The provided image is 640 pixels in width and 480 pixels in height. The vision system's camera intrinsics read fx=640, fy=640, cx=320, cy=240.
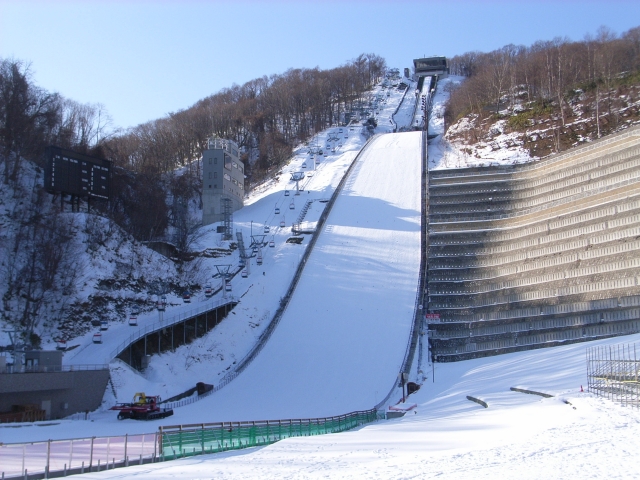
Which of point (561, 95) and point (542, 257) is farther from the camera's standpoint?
point (561, 95)

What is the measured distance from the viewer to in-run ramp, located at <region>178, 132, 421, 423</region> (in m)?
26.1

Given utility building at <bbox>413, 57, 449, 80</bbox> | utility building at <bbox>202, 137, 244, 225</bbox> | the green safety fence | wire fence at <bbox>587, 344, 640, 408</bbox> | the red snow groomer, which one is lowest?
the red snow groomer

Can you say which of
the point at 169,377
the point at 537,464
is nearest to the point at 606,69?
the point at 169,377

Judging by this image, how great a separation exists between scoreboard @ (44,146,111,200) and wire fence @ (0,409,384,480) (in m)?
23.5

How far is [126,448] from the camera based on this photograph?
1245 centimetres

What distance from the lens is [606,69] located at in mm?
68000

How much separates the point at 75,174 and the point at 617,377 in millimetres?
29858

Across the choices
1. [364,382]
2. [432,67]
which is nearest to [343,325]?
[364,382]

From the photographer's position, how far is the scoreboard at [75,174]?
115ft

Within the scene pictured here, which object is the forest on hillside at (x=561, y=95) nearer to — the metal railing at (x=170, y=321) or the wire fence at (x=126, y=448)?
the metal railing at (x=170, y=321)

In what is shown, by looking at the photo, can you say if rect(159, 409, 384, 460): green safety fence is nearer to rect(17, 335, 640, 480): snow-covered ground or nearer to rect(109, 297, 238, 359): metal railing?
rect(17, 335, 640, 480): snow-covered ground

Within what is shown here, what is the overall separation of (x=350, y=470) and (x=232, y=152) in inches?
1998

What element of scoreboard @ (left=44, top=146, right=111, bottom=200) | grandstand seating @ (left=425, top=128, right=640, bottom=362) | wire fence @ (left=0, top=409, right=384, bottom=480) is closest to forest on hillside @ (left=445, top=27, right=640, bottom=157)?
grandstand seating @ (left=425, top=128, right=640, bottom=362)

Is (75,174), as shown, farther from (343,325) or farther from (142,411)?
(142,411)
